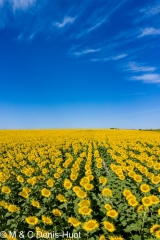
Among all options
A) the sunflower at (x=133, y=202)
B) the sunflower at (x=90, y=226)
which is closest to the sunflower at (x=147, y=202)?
the sunflower at (x=133, y=202)

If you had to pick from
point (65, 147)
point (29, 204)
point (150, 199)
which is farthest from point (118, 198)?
point (65, 147)

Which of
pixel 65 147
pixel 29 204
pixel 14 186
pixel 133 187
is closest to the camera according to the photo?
pixel 29 204

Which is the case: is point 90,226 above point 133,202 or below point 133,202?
below

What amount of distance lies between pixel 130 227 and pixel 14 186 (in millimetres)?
4757

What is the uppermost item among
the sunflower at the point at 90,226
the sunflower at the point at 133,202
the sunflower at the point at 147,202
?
the sunflower at the point at 147,202

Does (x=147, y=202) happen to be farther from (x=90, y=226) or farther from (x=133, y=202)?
(x=90, y=226)

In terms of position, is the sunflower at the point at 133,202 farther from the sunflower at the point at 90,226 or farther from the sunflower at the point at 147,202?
the sunflower at the point at 90,226

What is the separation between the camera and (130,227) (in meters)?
5.03

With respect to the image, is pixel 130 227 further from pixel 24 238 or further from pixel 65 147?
pixel 65 147

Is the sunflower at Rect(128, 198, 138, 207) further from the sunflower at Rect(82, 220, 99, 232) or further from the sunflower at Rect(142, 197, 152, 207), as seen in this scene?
the sunflower at Rect(82, 220, 99, 232)

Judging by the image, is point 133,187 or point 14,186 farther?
point 14,186

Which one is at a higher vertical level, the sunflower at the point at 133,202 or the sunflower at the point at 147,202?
the sunflower at the point at 147,202

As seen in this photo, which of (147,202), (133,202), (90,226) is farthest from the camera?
(133,202)

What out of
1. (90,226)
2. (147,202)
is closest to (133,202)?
(147,202)
